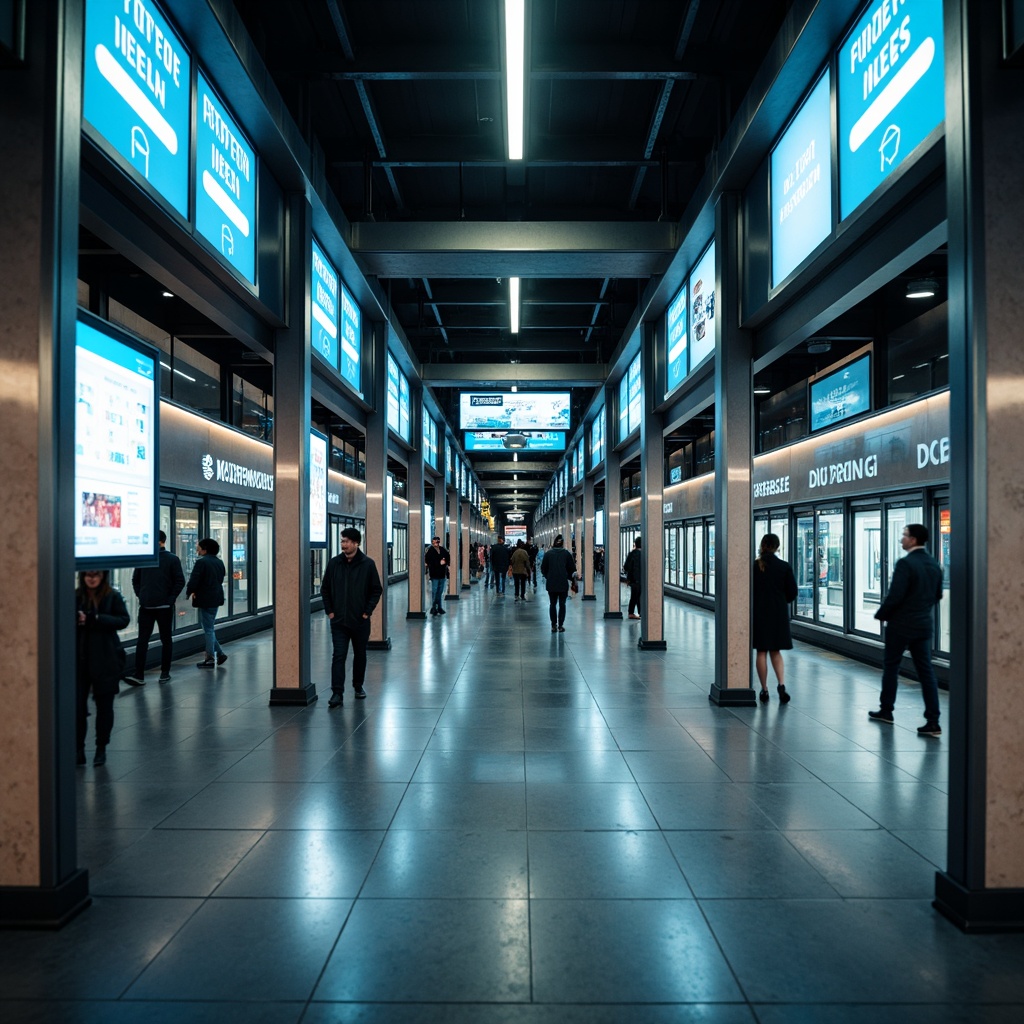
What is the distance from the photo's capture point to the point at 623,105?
898 centimetres

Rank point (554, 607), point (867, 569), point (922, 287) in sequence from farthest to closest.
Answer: point (554, 607) → point (867, 569) → point (922, 287)

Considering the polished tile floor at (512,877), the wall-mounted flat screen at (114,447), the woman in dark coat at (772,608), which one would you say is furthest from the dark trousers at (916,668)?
the wall-mounted flat screen at (114,447)

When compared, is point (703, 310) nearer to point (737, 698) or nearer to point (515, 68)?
point (515, 68)

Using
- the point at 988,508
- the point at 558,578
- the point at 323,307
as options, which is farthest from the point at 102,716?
the point at 558,578

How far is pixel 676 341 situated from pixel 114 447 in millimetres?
8011

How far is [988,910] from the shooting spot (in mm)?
3266

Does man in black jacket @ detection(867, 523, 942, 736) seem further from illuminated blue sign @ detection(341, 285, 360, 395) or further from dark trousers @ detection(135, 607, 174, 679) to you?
dark trousers @ detection(135, 607, 174, 679)

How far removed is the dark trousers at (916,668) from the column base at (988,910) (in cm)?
347

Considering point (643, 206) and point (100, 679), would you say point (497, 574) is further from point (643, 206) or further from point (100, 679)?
point (100, 679)

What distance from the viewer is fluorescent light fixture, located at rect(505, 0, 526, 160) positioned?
5223mm

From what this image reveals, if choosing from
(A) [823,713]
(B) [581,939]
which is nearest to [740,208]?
(A) [823,713]

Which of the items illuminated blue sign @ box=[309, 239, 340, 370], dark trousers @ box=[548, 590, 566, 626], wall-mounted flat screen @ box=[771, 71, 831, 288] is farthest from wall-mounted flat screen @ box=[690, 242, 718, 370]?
dark trousers @ box=[548, 590, 566, 626]

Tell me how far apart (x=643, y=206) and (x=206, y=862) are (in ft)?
35.1

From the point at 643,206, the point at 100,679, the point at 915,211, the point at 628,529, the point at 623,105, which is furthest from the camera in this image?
the point at 628,529
